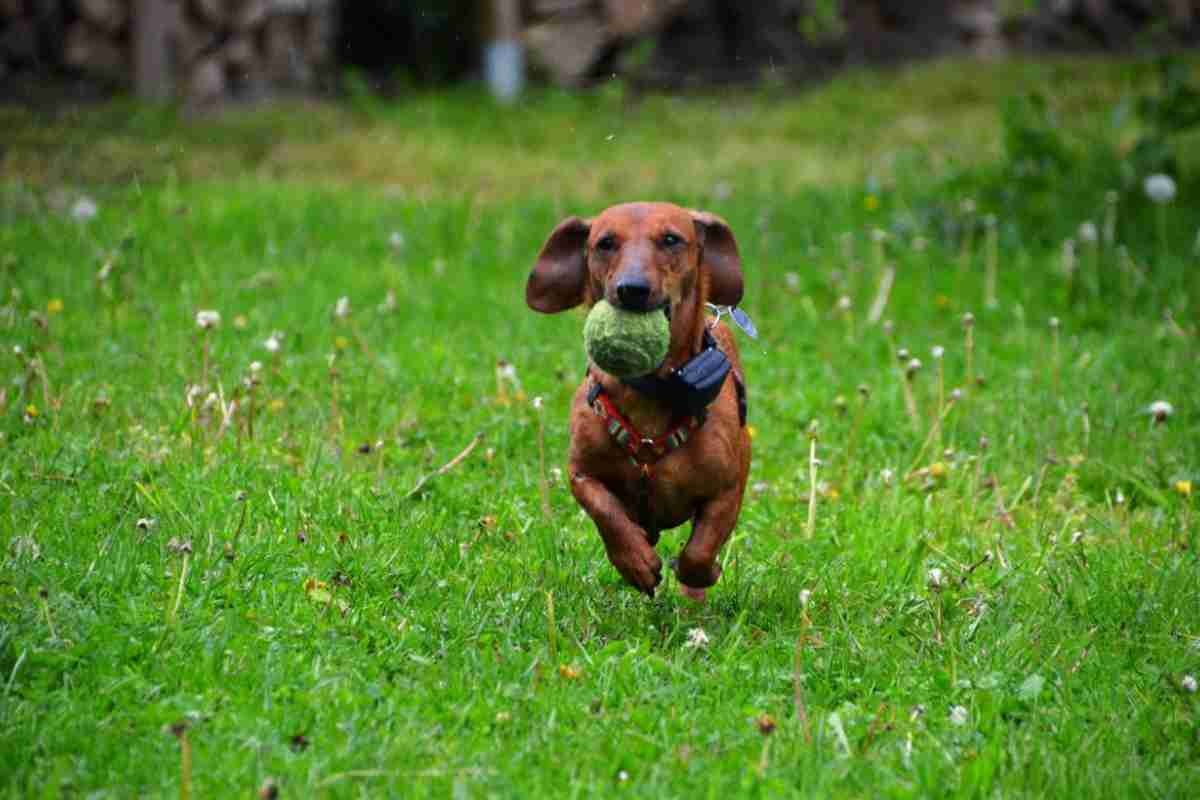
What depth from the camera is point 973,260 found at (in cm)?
753

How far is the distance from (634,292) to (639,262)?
12cm

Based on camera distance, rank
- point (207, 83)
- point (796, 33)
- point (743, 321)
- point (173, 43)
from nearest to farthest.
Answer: point (743, 321), point (173, 43), point (207, 83), point (796, 33)

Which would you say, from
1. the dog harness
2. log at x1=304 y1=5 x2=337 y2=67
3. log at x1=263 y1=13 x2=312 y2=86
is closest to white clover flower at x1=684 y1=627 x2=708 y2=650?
the dog harness

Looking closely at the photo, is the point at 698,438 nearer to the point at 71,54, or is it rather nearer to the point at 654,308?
the point at 654,308

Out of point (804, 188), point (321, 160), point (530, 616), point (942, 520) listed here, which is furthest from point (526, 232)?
point (530, 616)

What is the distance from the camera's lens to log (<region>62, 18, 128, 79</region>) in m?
11.0

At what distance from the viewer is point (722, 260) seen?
12.0 ft

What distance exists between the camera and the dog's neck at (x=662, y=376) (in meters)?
3.44

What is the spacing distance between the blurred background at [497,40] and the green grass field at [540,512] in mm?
2395

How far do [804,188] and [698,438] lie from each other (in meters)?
5.80

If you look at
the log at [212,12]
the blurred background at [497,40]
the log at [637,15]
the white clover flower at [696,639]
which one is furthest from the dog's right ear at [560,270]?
the log at [637,15]

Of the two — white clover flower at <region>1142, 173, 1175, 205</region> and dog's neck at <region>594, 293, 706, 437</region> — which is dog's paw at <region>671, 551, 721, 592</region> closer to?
dog's neck at <region>594, 293, 706, 437</region>

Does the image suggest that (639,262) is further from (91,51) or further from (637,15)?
(637,15)

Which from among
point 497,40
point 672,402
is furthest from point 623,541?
point 497,40
